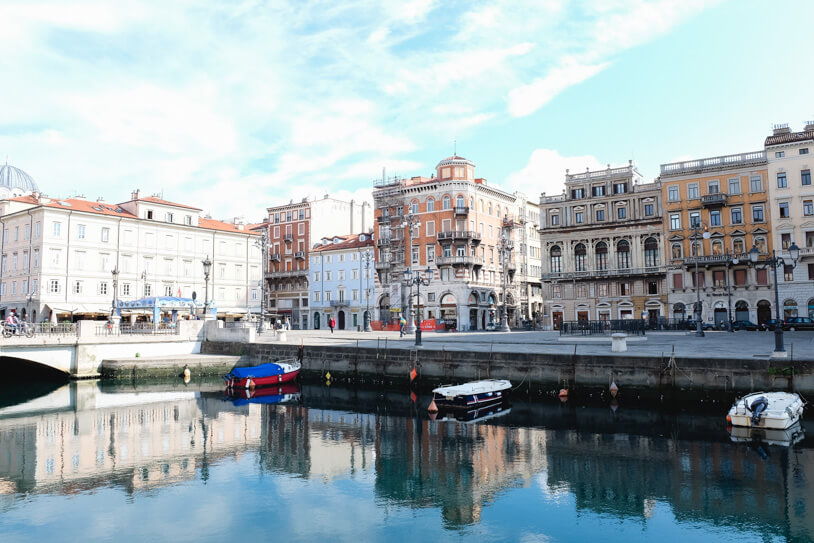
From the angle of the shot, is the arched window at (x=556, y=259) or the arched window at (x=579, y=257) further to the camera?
the arched window at (x=556, y=259)

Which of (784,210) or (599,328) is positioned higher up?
(784,210)

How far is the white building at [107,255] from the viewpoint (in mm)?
59688

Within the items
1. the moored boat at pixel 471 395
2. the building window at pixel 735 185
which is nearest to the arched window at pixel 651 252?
the building window at pixel 735 185

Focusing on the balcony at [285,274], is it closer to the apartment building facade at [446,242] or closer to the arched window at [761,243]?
the apartment building facade at [446,242]

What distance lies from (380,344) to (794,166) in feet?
161

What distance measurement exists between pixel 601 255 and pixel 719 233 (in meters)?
13.6

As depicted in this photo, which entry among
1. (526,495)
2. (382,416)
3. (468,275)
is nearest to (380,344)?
(382,416)

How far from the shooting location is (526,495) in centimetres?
1597

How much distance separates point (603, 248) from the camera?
2911 inches

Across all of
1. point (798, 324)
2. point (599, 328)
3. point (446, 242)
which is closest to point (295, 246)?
point (446, 242)

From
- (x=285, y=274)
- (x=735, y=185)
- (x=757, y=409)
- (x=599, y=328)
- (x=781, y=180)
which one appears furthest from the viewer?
(x=285, y=274)

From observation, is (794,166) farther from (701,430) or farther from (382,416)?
(382,416)

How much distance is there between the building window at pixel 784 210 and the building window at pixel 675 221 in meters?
9.86

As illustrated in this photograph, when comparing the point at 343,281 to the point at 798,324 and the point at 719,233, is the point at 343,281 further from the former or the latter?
the point at 798,324
